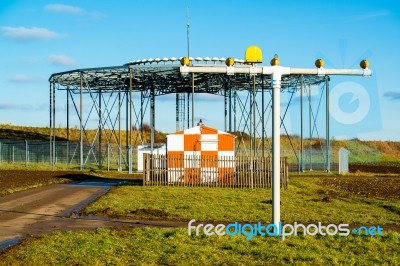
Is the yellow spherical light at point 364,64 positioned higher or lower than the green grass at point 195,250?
higher

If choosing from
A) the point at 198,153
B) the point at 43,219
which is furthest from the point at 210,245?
the point at 198,153

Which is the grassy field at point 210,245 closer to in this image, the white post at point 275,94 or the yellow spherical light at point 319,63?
the white post at point 275,94

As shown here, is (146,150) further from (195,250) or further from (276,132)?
(195,250)

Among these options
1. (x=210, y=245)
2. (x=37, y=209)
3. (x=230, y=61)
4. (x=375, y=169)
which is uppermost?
(x=230, y=61)

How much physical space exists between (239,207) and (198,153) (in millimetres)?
12327

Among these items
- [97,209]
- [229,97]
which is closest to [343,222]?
[97,209]

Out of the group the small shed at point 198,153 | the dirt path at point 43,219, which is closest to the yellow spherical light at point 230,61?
the dirt path at point 43,219

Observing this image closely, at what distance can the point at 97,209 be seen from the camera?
55.7ft

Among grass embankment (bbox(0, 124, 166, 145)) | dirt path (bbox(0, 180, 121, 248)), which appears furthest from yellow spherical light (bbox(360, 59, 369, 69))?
grass embankment (bbox(0, 124, 166, 145))

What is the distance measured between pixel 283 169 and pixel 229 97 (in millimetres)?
21311

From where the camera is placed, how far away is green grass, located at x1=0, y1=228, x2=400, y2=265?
9423 millimetres

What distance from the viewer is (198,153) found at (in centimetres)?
2981

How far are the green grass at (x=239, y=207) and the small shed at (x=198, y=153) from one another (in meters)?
4.60

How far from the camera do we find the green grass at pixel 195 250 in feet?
30.9
